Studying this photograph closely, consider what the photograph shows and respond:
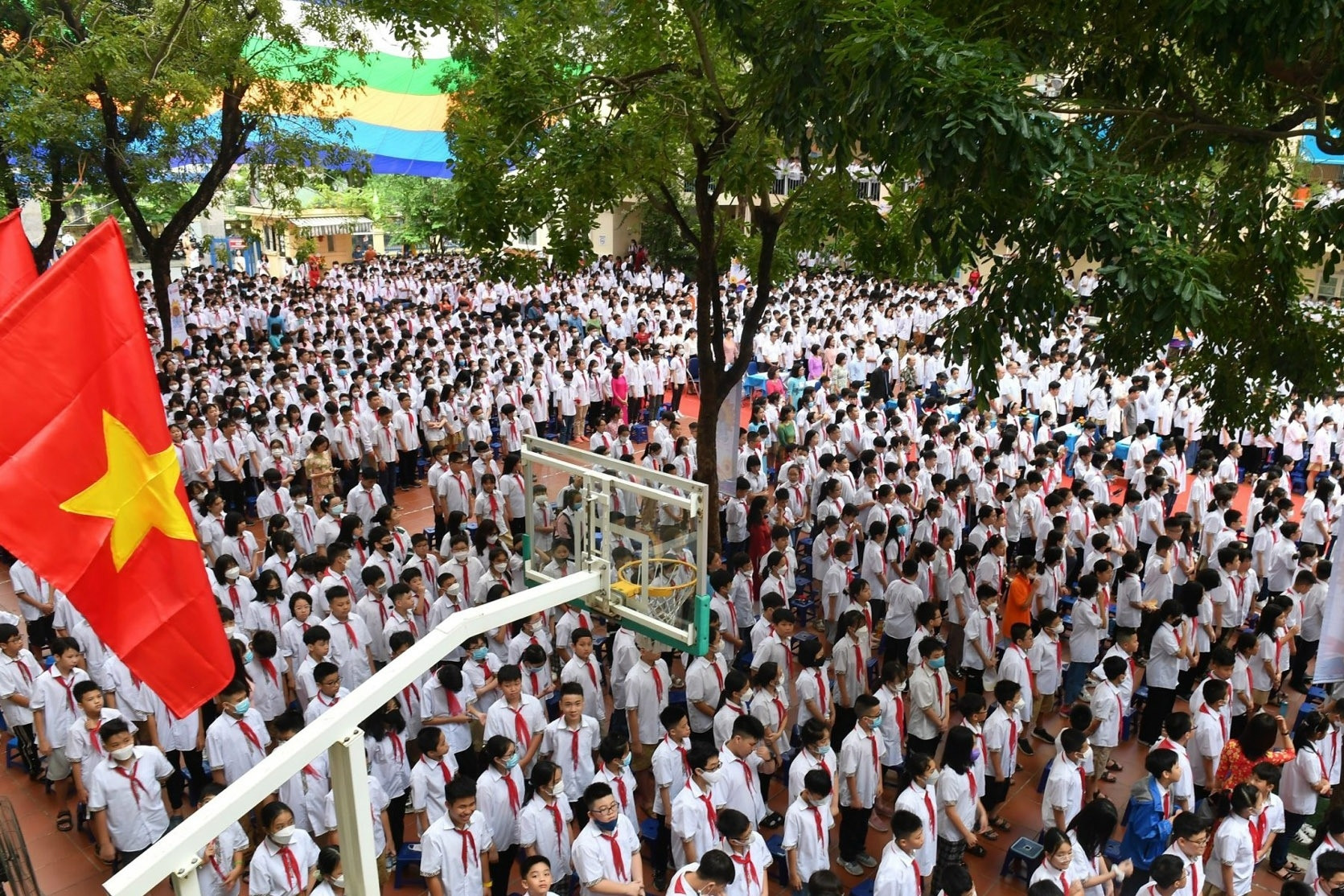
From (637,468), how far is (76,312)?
8.19 ft

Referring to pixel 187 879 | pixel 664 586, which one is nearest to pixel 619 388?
pixel 664 586

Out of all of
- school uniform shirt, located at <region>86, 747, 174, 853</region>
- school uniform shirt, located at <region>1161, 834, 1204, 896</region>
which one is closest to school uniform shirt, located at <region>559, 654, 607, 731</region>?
school uniform shirt, located at <region>86, 747, 174, 853</region>

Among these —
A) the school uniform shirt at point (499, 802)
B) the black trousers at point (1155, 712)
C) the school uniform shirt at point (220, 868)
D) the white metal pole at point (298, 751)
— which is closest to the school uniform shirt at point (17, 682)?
the school uniform shirt at point (220, 868)

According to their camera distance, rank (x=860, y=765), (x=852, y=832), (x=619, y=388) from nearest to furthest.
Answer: (x=860, y=765), (x=852, y=832), (x=619, y=388)

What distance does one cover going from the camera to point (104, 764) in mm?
6133

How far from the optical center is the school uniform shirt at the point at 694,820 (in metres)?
5.96

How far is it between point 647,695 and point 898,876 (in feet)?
7.76

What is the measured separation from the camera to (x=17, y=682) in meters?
7.12

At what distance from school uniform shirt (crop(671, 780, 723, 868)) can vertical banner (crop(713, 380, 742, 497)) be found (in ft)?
19.7

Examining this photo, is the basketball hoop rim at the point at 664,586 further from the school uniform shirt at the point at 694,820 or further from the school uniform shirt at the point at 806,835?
the school uniform shirt at the point at 806,835

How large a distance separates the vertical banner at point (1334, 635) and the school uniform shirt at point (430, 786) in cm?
519

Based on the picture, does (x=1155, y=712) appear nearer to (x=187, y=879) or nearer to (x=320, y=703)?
(x=320, y=703)

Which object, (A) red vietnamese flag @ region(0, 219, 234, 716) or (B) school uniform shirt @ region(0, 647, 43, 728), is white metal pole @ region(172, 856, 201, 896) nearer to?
(A) red vietnamese flag @ region(0, 219, 234, 716)

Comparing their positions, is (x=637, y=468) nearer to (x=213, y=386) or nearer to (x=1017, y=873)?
(x=1017, y=873)
